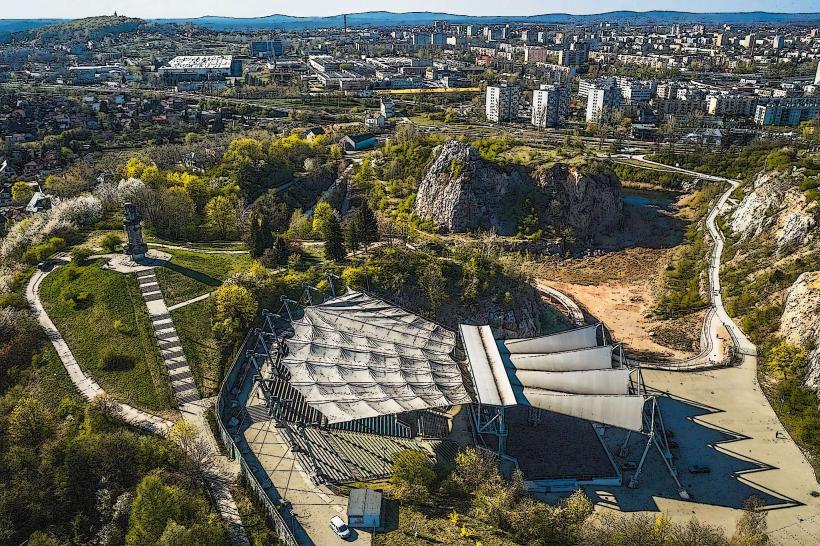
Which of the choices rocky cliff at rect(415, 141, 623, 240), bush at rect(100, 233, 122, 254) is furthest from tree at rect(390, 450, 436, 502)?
rocky cliff at rect(415, 141, 623, 240)

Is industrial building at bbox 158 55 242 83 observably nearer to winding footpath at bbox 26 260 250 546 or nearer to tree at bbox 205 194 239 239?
tree at bbox 205 194 239 239

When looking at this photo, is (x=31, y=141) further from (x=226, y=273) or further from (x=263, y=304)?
(x=263, y=304)

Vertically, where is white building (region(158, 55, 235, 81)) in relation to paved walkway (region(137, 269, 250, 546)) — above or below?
above

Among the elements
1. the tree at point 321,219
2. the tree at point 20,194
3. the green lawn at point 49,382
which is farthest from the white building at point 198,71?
the green lawn at point 49,382

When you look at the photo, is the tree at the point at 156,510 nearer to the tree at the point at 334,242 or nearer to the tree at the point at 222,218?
the tree at the point at 334,242

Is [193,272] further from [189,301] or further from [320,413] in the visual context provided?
[320,413]
